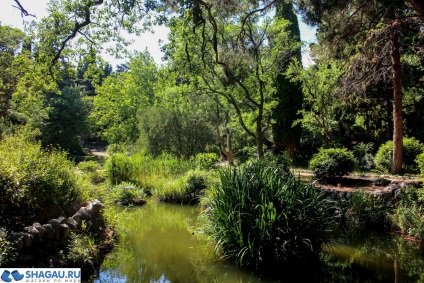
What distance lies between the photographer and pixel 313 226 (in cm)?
487

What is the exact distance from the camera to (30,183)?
480cm

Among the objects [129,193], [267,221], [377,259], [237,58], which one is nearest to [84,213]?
[267,221]

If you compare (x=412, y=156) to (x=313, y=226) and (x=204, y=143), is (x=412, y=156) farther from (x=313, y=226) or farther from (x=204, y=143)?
(x=204, y=143)

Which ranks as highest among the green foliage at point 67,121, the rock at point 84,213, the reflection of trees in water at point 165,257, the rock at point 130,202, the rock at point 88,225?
the green foliage at point 67,121

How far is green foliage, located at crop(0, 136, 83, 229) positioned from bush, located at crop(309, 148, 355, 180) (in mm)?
6316

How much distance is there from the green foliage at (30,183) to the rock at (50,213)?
8 cm

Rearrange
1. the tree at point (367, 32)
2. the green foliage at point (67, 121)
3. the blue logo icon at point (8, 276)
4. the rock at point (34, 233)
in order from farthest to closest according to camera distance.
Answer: the green foliage at point (67, 121), the tree at point (367, 32), the rock at point (34, 233), the blue logo icon at point (8, 276)

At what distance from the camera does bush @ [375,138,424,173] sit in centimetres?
1002

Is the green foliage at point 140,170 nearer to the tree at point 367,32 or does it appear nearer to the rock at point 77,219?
the rock at point 77,219

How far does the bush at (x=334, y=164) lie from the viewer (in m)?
8.70

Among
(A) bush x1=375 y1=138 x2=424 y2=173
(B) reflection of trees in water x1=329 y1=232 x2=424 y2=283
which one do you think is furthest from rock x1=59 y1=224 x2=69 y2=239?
(A) bush x1=375 y1=138 x2=424 y2=173

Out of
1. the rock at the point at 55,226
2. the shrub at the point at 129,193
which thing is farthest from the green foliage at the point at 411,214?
the shrub at the point at 129,193

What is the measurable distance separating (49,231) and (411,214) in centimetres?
657

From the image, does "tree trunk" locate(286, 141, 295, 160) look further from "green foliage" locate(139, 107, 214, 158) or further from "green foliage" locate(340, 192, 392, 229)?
"green foliage" locate(340, 192, 392, 229)
